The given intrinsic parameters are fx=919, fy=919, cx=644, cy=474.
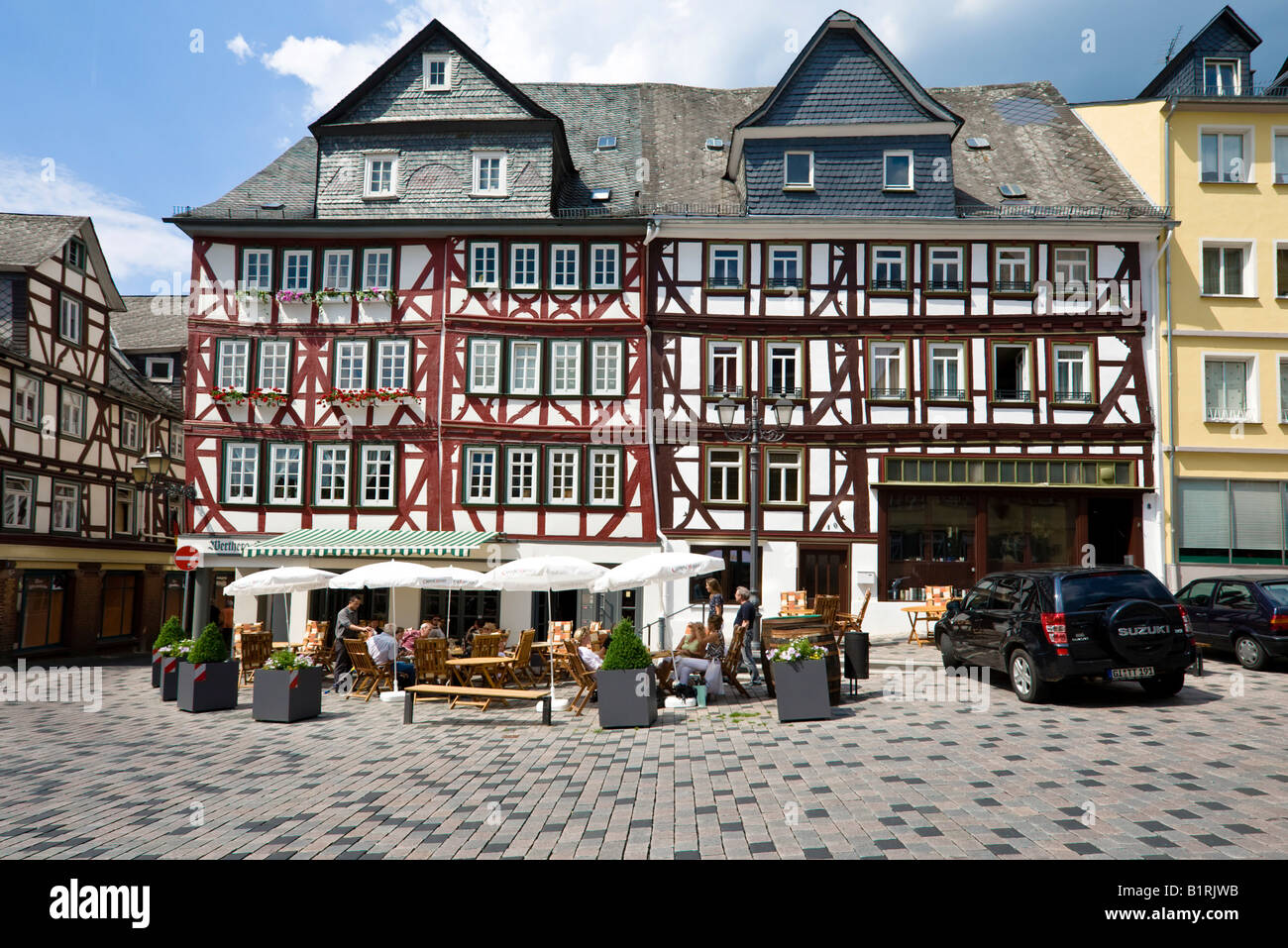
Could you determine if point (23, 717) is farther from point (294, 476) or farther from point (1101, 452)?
point (1101, 452)

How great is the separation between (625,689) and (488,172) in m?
18.4

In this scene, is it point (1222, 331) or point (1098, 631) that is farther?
point (1222, 331)

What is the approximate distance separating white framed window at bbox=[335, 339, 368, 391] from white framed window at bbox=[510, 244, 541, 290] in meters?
4.66

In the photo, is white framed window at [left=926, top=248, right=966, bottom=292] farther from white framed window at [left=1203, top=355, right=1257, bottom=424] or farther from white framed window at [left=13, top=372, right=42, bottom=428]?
white framed window at [left=13, top=372, right=42, bottom=428]

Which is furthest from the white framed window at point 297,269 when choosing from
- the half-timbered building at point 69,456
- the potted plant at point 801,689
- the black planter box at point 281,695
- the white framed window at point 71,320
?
the potted plant at point 801,689

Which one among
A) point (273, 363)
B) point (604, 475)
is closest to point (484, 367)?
point (604, 475)

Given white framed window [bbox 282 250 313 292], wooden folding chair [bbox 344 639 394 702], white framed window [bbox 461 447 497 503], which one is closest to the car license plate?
wooden folding chair [bbox 344 639 394 702]

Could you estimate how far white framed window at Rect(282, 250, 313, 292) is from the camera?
85.9 feet

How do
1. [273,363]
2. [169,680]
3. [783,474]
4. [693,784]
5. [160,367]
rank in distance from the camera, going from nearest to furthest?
[693,784] → [169,680] → [783,474] → [273,363] → [160,367]

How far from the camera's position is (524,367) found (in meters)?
25.5

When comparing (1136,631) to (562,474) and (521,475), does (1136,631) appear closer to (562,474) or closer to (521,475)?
(562,474)

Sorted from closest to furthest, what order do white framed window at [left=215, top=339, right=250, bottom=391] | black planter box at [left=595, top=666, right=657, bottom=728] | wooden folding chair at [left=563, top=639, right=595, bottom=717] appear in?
1. black planter box at [left=595, top=666, right=657, bottom=728]
2. wooden folding chair at [left=563, top=639, right=595, bottom=717]
3. white framed window at [left=215, top=339, right=250, bottom=391]

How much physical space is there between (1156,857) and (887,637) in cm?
1686

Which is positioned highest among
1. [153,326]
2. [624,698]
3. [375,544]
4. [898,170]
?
[898,170]
